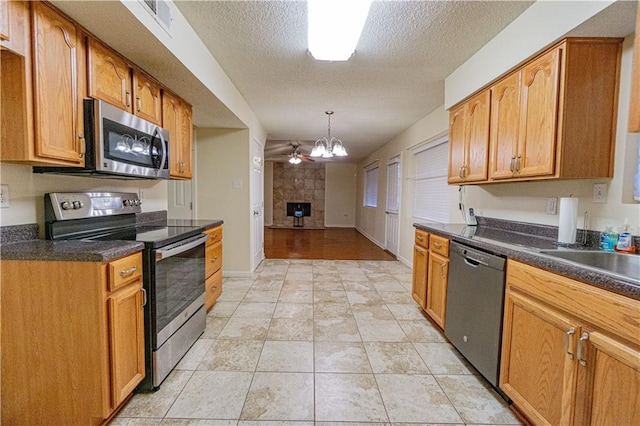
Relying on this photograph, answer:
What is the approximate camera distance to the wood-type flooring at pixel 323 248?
18.1 feet

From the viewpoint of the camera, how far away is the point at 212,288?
2775mm

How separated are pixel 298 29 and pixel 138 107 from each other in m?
1.28

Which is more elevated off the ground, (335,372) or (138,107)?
(138,107)

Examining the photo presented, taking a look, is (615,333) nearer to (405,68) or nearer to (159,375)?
(159,375)

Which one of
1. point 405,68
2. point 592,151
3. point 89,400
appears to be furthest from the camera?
point 405,68

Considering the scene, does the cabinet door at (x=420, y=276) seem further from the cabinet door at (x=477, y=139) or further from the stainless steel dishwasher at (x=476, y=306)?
the cabinet door at (x=477, y=139)

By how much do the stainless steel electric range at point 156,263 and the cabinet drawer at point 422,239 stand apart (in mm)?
2001

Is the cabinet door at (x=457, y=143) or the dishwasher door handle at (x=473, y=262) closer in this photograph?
the dishwasher door handle at (x=473, y=262)

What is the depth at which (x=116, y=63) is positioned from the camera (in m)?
1.78

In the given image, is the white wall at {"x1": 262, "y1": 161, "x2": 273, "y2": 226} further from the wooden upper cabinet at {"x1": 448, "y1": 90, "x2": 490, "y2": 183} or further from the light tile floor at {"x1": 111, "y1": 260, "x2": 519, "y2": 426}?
the wooden upper cabinet at {"x1": 448, "y1": 90, "x2": 490, "y2": 183}

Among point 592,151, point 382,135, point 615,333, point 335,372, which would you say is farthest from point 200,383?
point 382,135

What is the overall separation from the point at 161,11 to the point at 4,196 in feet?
4.19

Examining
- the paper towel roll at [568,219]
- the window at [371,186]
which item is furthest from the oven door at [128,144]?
the window at [371,186]

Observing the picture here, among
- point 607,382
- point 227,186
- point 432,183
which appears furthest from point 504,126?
point 227,186
